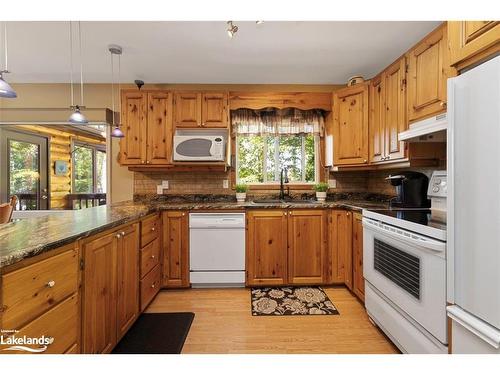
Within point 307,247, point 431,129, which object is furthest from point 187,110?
point 431,129

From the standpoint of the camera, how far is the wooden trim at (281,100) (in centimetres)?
317

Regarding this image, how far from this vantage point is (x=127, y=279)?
188 centimetres

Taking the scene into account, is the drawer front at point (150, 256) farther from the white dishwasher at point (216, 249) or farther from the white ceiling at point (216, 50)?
the white ceiling at point (216, 50)

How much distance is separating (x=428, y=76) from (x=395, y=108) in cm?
44

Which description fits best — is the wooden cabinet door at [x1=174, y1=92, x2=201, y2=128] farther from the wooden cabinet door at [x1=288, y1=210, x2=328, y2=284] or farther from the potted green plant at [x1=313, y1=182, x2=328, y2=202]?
the potted green plant at [x1=313, y1=182, x2=328, y2=202]

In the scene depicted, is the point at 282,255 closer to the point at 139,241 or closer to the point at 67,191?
the point at 139,241

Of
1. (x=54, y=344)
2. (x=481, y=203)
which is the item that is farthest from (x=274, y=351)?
(x=481, y=203)

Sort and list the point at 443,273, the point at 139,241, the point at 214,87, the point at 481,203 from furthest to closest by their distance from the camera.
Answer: the point at 214,87 < the point at 139,241 < the point at 443,273 < the point at 481,203

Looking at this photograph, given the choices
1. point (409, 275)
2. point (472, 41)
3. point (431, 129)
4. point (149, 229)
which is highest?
point (472, 41)

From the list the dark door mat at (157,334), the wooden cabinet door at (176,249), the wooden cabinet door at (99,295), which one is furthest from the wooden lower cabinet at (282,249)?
the wooden cabinet door at (99,295)

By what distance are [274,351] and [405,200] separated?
5.32 feet

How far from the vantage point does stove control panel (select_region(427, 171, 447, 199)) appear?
1.97 meters

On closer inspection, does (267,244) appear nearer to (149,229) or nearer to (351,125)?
(149,229)
